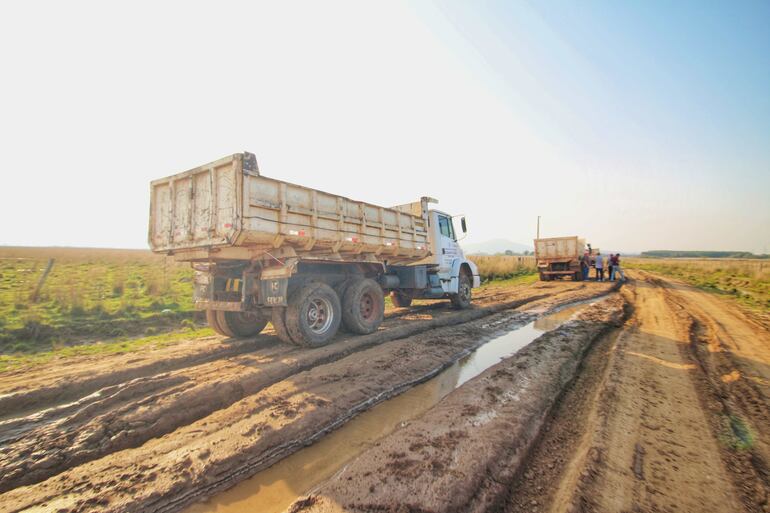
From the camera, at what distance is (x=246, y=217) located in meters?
5.34

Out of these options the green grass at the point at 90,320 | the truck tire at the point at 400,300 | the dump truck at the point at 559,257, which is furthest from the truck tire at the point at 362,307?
the dump truck at the point at 559,257

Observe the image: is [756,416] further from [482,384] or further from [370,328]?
[370,328]

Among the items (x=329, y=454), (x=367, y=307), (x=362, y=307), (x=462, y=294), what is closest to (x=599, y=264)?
(x=462, y=294)

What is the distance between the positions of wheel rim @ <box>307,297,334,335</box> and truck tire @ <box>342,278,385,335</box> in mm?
550

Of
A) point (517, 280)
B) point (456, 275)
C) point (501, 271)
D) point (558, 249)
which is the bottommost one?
point (517, 280)

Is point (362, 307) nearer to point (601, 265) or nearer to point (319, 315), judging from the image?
point (319, 315)

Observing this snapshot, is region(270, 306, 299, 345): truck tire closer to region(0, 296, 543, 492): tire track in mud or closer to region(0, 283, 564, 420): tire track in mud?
region(0, 283, 564, 420): tire track in mud

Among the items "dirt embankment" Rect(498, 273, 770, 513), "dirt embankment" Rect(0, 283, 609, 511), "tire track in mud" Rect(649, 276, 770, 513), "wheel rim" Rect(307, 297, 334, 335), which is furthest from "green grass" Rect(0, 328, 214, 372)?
"tire track in mud" Rect(649, 276, 770, 513)

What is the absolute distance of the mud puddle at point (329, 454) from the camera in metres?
2.52

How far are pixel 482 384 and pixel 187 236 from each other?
5.13m

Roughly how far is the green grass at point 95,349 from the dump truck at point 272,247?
1.13 meters

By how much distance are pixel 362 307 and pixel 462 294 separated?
468 cm

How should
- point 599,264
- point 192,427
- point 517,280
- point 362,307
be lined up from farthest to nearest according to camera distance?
point 517,280 → point 599,264 → point 362,307 → point 192,427

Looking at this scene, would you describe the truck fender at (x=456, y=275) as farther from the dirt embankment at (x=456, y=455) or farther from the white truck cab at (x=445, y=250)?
the dirt embankment at (x=456, y=455)
